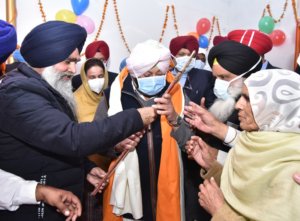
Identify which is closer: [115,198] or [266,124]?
[266,124]

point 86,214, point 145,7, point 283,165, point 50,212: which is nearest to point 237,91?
point 283,165

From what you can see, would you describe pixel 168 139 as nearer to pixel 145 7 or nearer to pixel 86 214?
pixel 86 214

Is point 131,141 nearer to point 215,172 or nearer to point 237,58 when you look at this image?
point 215,172

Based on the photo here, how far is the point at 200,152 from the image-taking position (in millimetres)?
1793

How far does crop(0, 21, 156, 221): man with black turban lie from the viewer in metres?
1.20

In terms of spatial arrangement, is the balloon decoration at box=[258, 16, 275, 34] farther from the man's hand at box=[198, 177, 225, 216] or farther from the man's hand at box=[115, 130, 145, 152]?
the man's hand at box=[198, 177, 225, 216]

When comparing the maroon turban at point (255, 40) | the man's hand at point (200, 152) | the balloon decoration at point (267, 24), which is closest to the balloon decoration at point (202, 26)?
the balloon decoration at point (267, 24)

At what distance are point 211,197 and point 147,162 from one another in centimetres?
57

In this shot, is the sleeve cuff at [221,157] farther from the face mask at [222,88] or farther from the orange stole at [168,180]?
the face mask at [222,88]

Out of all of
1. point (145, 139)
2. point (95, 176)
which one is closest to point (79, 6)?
point (145, 139)

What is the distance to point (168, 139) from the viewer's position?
6.08 feet

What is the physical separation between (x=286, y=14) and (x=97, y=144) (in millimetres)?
5758

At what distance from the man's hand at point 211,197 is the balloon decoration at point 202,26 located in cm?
473

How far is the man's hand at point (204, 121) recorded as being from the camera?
6.16 feet
